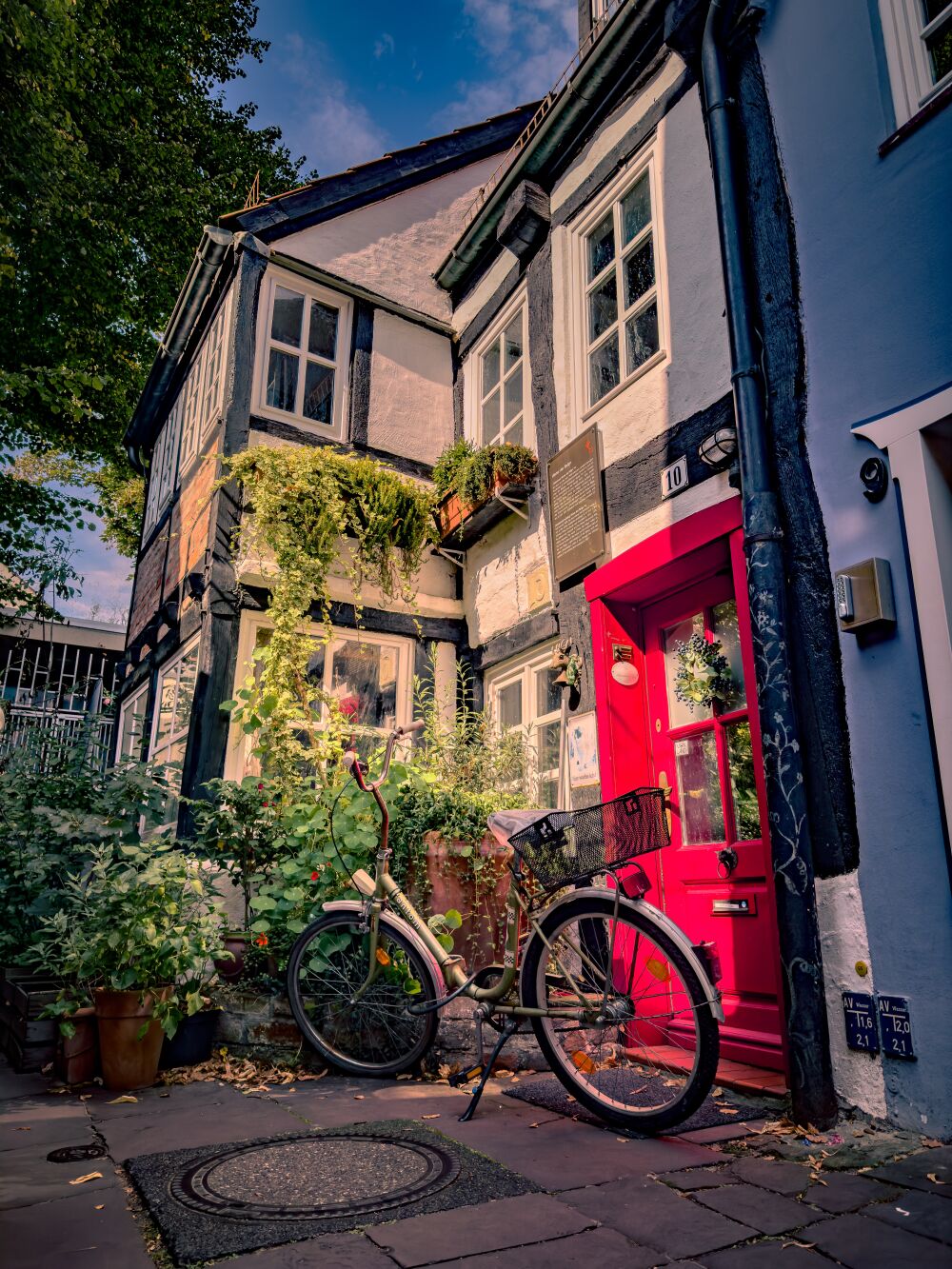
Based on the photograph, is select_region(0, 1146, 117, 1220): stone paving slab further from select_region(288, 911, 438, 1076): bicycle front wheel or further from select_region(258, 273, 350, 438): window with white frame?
select_region(258, 273, 350, 438): window with white frame

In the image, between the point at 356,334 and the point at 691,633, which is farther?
the point at 356,334

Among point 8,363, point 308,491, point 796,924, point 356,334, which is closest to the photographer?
point 796,924

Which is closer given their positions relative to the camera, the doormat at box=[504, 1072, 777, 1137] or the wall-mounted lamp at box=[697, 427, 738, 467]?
the doormat at box=[504, 1072, 777, 1137]

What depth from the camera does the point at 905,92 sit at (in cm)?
328

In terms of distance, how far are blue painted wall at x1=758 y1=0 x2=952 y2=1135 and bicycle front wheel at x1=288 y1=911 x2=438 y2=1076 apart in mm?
1713

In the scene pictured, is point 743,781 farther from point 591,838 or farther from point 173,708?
point 173,708

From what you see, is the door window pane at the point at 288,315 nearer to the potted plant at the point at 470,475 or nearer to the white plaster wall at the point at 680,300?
the potted plant at the point at 470,475

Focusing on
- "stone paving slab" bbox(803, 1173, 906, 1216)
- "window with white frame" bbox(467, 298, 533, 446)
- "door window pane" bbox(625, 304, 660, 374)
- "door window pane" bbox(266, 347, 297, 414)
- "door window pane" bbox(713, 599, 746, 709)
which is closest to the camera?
"stone paving slab" bbox(803, 1173, 906, 1216)

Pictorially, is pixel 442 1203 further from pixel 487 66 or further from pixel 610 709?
pixel 487 66

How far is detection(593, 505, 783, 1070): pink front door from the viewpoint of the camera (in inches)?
148

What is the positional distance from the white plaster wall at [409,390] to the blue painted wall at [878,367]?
4.39m

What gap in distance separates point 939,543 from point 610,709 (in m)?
2.15

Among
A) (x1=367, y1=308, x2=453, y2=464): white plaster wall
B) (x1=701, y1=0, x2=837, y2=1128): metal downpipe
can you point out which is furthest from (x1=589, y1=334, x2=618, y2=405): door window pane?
(x1=367, y1=308, x2=453, y2=464): white plaster wall

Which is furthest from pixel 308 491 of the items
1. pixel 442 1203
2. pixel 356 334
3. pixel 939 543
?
pixel 442 1203
